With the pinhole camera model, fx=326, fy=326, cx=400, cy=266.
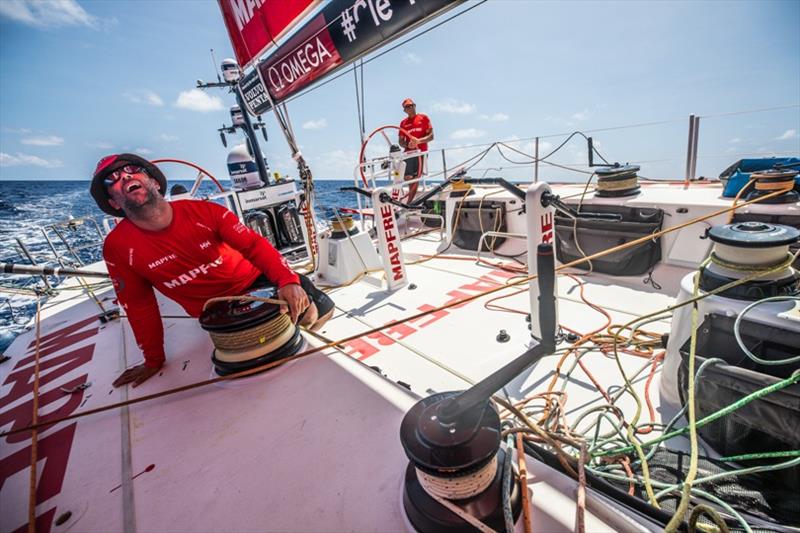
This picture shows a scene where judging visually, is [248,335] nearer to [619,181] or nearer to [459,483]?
[459,483]

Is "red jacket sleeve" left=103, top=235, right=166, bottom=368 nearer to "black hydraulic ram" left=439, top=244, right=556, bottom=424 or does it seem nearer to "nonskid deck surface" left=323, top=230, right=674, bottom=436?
"nonskid deck surface" left=323, top=230, right=674, bottom=436

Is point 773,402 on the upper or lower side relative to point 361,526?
lower

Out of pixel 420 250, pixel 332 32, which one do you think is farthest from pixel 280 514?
pixel 420 250

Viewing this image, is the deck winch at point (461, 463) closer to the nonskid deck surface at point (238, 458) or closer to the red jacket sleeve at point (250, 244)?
the nonskid deck surface at point (238, 458)

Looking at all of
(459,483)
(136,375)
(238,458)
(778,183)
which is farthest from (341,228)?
(778,183)

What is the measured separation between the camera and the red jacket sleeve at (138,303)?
1.62 meters

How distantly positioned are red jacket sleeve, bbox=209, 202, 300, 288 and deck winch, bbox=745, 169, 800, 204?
3735mm

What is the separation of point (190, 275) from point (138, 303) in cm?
30

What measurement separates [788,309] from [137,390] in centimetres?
275

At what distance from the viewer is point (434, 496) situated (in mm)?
673

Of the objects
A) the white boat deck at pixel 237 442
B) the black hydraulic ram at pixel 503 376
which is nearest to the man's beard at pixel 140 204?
the white boat deck at pixel 237 442

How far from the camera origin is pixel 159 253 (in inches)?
71.1

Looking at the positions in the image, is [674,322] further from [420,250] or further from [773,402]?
[420,250]

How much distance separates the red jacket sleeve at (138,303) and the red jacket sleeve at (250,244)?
19.4 inches
